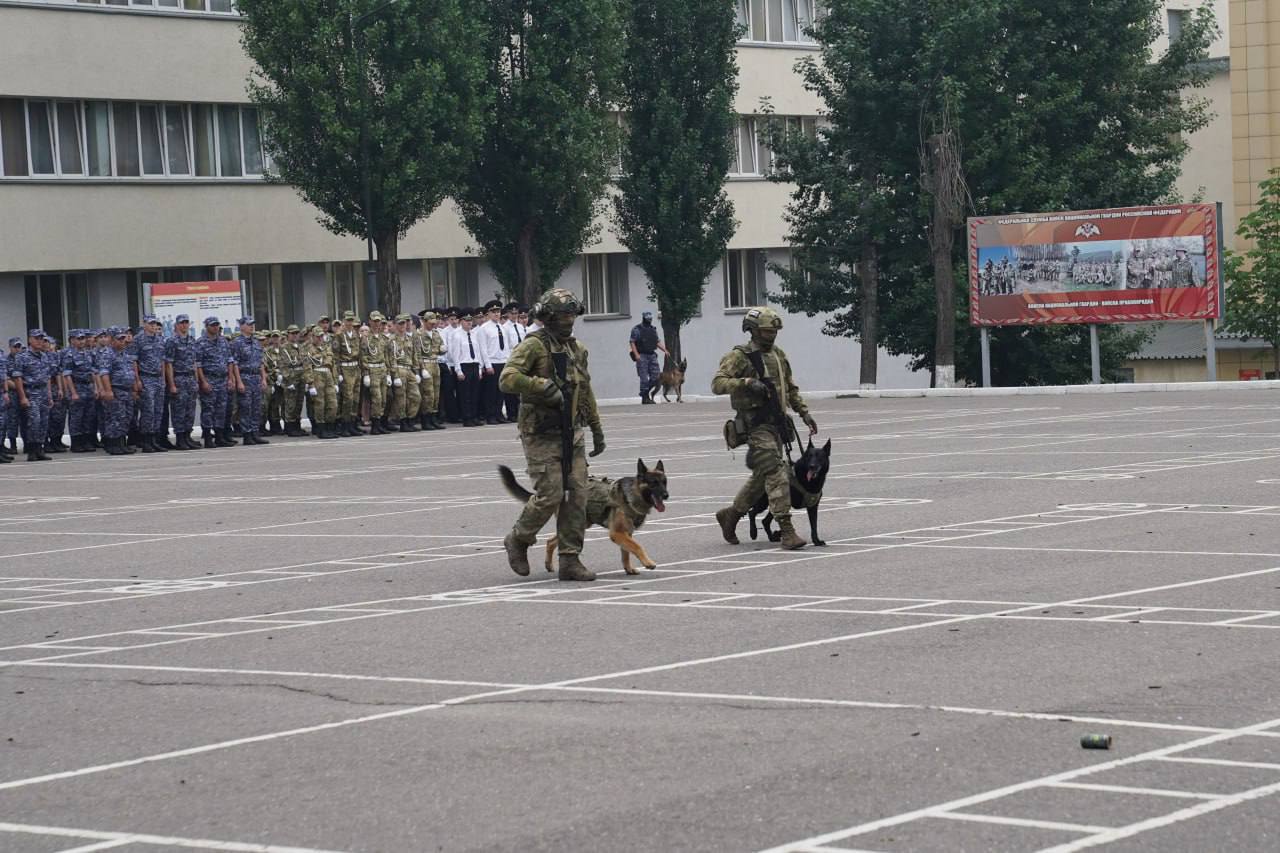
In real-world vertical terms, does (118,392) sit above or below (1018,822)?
above

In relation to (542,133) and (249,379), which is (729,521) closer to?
(249,379)

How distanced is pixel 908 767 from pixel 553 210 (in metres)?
41.9

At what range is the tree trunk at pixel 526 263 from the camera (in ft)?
162

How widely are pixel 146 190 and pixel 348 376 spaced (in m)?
13.0

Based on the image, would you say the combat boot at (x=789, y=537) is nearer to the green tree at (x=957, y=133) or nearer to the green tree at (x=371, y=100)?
the green tree at (x=371, y=100)

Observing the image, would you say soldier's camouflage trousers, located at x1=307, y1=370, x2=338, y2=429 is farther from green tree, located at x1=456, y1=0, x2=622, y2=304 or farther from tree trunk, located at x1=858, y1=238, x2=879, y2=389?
tree trunk, located at x1=858, y1=238, x2=879, y2=389

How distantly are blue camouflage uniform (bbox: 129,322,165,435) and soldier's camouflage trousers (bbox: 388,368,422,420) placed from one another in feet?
15.3

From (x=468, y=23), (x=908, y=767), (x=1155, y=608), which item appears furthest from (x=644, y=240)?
(x=908, y=767)

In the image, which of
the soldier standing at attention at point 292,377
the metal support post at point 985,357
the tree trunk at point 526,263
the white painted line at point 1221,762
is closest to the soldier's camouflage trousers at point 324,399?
the soldier standing at attention at point 292,377

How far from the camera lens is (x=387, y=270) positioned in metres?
45.8

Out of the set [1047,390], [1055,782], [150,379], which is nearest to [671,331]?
[1047,390]

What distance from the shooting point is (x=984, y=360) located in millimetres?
44031

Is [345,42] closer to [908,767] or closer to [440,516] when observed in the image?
[440,516]

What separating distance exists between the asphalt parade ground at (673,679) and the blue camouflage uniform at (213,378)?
15.1m
